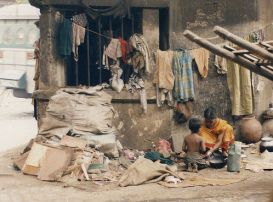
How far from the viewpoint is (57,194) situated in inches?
220

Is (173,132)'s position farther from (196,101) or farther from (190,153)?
(190,153)

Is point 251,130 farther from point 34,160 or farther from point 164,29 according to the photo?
point 34,160

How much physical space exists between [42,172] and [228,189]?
279 cm

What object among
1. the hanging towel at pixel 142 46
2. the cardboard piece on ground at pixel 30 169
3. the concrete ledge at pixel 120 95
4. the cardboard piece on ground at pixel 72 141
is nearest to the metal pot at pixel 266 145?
the concrete ledge at pixel 120 95

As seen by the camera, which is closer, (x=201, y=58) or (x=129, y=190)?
(x=129, y=190)

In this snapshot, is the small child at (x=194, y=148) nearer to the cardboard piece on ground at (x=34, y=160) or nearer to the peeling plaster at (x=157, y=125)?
the peeling plaster at (x=157, y=125)

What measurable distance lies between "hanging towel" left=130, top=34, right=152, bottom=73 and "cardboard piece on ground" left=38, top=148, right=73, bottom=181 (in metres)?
2.41

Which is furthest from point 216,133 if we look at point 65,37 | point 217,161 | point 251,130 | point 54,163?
point 65,37

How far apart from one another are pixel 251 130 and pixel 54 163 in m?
3.96

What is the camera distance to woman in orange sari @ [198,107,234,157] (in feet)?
23.8

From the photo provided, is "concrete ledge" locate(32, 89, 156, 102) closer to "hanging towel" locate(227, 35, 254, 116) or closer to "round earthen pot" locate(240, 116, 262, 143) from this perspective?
"hanging towel" locate(227, 35, 254, 116)

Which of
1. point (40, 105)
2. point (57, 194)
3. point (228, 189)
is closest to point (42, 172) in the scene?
point (57, 194)

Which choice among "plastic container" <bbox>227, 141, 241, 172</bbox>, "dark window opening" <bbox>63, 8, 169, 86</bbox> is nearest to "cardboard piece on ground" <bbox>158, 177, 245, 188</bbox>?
"plastic container" <bbox>227, 141, 241, 172</bbox>

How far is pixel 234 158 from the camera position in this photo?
658 cm
